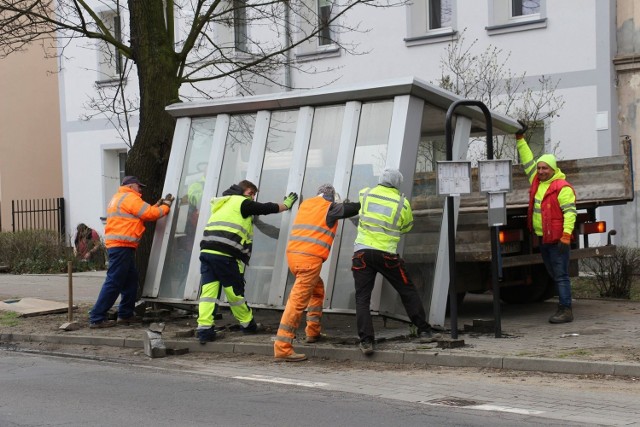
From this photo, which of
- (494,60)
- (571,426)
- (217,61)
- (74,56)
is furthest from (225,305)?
(74,56)

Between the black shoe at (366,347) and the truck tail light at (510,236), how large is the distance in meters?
2.90

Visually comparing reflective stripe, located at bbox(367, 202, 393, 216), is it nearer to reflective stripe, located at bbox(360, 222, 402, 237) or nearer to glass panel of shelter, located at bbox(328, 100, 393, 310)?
reflective stripe, located at bbox(360, 222, 402, 237)

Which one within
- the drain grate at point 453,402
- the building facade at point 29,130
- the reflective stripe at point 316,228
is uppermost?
the building facade at point 29,130

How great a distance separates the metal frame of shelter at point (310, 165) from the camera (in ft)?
38.4

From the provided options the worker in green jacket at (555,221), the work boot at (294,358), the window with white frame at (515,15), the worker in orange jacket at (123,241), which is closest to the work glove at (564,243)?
the worker in green jacket at (555,221)

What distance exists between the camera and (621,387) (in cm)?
855

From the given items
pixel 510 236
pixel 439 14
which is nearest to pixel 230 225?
pixel 510 236

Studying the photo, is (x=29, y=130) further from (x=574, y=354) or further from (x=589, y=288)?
(x=574, y=354)

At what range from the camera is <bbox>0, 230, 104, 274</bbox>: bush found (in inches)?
933

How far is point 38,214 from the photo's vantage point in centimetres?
2936

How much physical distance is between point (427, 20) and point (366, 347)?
1235 centimetres

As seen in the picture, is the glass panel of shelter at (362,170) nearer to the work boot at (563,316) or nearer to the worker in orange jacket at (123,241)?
the work boot at (563,316)

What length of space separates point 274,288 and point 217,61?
4.35 metres

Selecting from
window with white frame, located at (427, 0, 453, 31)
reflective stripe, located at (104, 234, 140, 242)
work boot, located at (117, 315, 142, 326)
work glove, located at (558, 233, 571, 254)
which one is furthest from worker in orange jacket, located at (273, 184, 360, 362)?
window with white frame, located at (427, 0, 453, 31)
